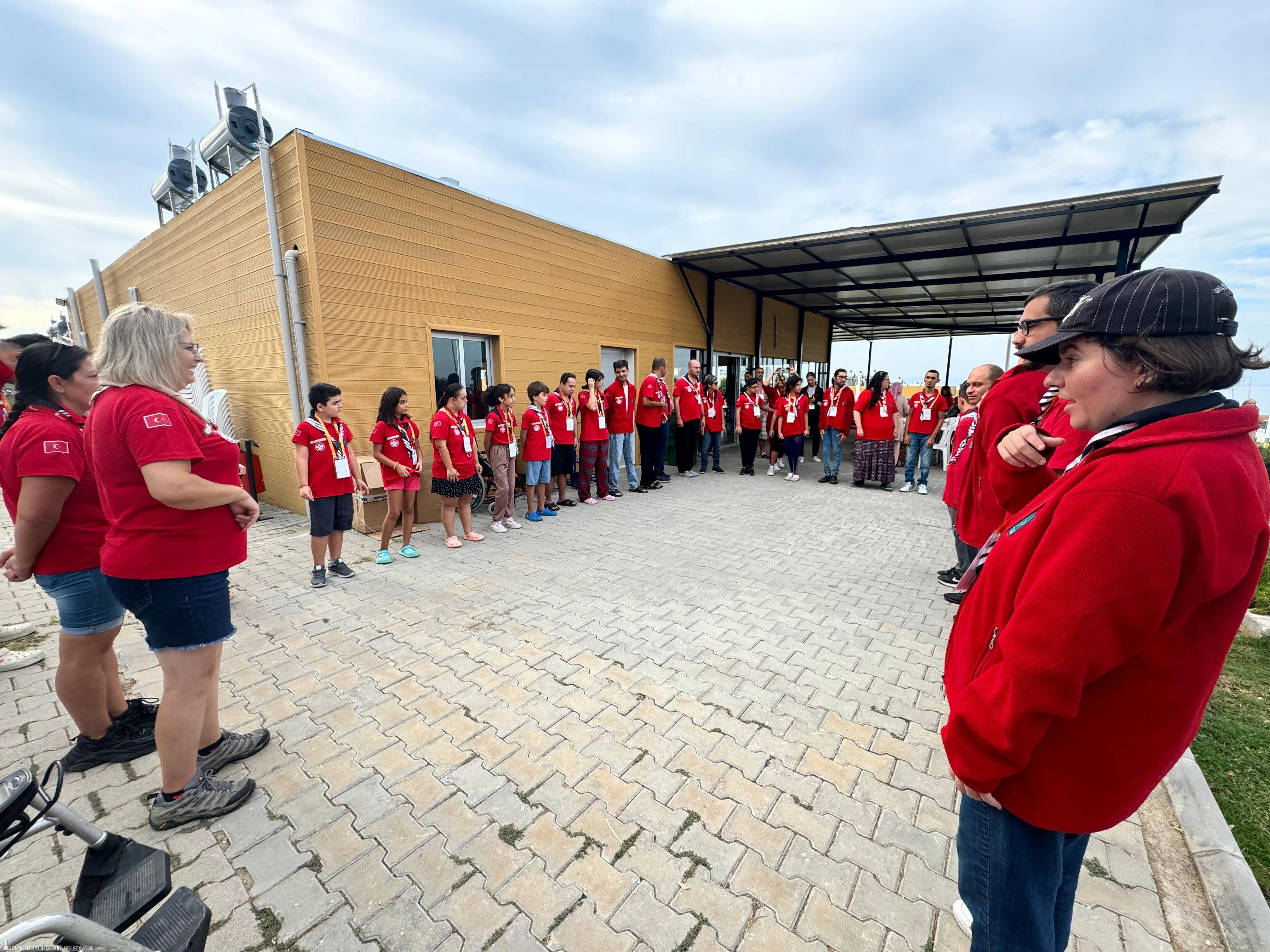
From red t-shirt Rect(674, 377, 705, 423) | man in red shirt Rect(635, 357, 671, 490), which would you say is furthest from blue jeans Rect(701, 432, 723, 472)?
man in red shirt Rect(635, 357, 671, 490)

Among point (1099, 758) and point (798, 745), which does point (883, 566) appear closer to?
point (798, 745)

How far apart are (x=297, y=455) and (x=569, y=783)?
3.52 m

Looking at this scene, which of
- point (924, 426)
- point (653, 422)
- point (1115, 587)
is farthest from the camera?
point (653, 422)

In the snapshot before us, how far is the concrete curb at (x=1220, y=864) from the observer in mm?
1711

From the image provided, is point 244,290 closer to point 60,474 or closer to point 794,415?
point 60,474

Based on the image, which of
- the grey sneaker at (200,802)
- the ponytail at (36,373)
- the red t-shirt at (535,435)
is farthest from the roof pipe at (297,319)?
the grey sneaker at (200,802)

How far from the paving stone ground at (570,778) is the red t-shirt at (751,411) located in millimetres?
6085

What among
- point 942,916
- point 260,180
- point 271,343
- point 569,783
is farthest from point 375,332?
point 942,916

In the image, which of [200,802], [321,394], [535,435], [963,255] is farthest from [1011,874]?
[963,255]

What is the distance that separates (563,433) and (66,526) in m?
5.43

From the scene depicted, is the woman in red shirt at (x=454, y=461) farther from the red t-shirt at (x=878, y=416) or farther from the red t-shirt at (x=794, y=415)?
the red t-shirt at (x=878, y=416)

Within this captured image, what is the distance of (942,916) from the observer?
5.90 ft

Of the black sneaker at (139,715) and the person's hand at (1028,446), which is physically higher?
the person's hand at (1028,446)

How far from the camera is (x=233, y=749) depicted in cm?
252
